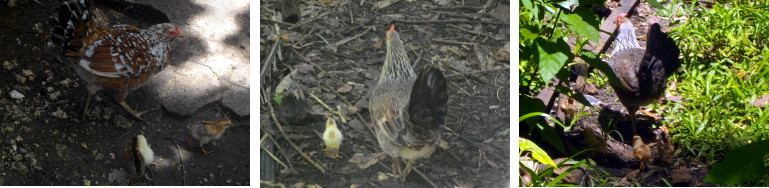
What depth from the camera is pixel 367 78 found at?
88.7 inches

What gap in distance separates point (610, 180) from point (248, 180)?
1.54m

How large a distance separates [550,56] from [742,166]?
0.97m

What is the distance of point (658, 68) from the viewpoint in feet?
10.2

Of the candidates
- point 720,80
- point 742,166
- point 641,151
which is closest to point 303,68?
point 641,151

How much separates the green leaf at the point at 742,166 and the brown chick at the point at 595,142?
428mm

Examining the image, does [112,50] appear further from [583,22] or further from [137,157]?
[583,22]

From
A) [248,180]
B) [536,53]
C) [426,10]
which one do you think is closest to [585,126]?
[536,53]

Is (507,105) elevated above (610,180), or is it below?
above

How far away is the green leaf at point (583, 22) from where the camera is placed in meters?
2.50

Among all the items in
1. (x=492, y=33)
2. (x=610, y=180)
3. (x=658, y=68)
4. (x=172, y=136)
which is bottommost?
(x=610, y=180)

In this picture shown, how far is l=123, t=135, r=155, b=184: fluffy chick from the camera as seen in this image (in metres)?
2.45

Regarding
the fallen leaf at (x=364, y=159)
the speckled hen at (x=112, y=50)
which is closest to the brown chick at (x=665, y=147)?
the fallen leaf at (x=364, y=159)

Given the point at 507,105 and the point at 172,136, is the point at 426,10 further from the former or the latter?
the point at 172,136

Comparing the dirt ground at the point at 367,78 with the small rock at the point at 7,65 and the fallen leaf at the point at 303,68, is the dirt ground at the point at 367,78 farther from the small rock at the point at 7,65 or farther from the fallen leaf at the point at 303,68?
the small rock at the point at 7,65
